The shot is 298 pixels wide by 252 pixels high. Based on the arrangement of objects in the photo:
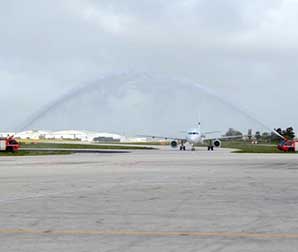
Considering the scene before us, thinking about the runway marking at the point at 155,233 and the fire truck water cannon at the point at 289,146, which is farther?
the fire truck water cannon at the point at 289,146

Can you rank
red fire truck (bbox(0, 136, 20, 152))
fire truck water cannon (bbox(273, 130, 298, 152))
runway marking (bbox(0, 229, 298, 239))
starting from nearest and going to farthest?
runway marking (bbox(0, 229, 298, 239)) → red fire truck (bbox(0, 136, 20, 152)) → fire truck water cannon (bbox(273, 130, 298, 152))

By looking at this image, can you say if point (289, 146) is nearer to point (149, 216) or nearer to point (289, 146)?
point (289, 146)

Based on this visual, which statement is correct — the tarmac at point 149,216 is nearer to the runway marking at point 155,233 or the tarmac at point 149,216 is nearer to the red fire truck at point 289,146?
the runway marking at point 155,233

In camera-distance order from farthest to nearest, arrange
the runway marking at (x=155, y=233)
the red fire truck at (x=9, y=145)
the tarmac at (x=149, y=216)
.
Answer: the red fire truck at (x=9, y=145) → the runway marking at (x=155, y=233) → the tarmac at (x=149, y=216)

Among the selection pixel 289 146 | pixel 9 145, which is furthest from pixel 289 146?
pixel 9 145

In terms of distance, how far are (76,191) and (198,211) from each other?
5585 millimetres

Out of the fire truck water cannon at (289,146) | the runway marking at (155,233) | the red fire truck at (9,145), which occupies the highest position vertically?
the red fire truck at (9,145)

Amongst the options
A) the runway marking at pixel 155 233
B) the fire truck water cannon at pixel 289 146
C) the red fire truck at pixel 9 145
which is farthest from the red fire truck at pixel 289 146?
the runway marking at pixel 155 233

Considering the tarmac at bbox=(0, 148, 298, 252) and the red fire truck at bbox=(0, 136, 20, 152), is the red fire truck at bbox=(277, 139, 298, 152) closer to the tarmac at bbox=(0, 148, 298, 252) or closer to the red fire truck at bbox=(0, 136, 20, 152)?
the red fire truck at bbox=(0, 136, 20, 152)

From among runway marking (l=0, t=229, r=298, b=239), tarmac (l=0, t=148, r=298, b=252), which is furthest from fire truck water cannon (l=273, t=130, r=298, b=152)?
runway marking (l=0, t=229, r=298, b=239)

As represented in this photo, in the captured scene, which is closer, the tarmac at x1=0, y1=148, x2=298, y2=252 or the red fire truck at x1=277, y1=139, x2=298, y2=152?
the tarmac at x1=0, y1=148, x2=298, y2=252

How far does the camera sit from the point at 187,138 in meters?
77.6

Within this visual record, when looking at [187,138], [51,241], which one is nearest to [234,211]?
[51,241]

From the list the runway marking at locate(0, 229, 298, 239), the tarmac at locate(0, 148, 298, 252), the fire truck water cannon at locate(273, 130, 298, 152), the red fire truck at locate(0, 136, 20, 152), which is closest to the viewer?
the tarmac at locate(0, 148, 298, 252)
